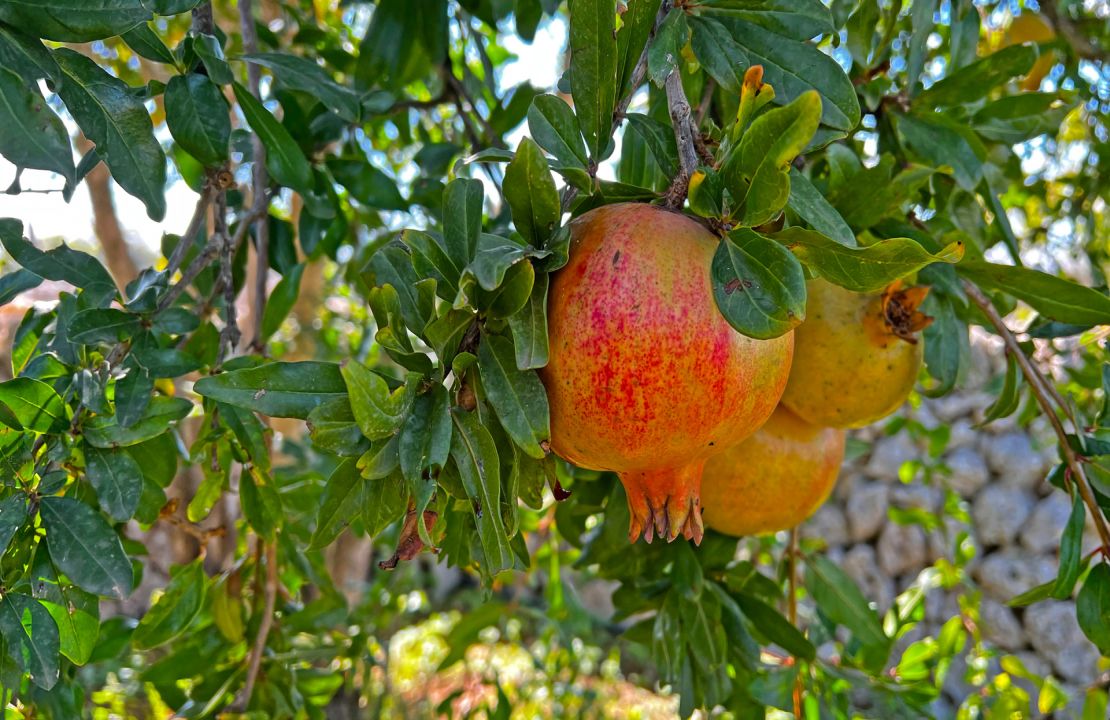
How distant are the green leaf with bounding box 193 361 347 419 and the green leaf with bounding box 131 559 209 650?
667 mm

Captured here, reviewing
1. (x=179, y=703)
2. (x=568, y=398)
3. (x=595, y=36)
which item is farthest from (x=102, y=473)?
(x=179, y=703)

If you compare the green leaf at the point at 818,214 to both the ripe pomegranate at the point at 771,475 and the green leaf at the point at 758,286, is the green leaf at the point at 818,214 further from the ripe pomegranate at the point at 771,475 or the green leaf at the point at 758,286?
the ripe pomegranate at the point at 771,475

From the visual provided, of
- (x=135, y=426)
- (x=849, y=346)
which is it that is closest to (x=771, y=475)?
(x=849, y=346)

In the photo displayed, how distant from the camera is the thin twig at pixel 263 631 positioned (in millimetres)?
1229

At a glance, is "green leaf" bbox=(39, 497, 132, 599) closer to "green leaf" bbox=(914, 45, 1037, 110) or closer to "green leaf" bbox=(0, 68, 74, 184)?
"green leaf" bbox=(0, 68, 74, 184)

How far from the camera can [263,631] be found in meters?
1.27

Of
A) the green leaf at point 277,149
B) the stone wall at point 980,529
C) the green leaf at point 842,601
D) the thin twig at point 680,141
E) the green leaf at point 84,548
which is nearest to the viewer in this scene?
the thin twig at point 680,141

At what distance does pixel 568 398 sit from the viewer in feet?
2.06

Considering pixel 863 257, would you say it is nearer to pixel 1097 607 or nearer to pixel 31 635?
pixel 1097 607

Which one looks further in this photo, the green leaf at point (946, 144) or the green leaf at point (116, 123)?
the green leaf at point (946, 144)

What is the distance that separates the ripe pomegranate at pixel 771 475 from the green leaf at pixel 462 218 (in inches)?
16.6

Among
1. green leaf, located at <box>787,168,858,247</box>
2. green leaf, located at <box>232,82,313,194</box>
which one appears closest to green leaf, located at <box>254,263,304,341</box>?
green leaf, located at <box>232,82,313,194</box>

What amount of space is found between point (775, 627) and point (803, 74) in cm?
80

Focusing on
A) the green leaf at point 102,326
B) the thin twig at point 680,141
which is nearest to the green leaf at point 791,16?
the thin twig at point 680,141
